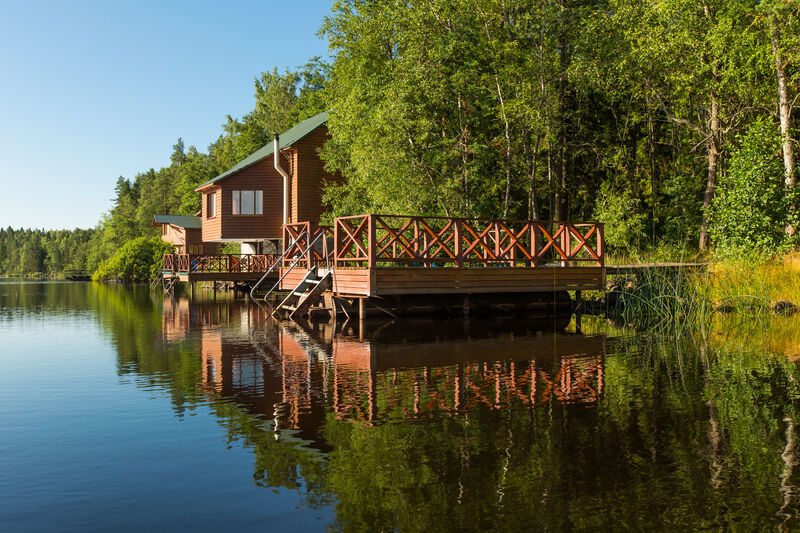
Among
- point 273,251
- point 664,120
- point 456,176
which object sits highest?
point 664,120

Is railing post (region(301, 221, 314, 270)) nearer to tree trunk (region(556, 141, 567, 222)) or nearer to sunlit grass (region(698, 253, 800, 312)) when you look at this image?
sunlit grass (region(698, 253, 800, 312))

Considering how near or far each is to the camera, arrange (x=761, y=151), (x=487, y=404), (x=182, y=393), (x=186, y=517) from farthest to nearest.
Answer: (x=761, y=151) < (x=182, y=393) < (x=487, y=404) < (x=186, y=517)

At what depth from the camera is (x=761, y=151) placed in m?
17.7

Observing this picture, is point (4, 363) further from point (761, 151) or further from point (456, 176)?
point (761, 151)

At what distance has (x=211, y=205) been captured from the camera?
35.4 meters

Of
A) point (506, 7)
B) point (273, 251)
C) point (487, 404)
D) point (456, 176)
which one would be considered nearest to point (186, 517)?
point (487, 404)

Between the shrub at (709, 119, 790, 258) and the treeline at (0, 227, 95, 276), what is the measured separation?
98.7m

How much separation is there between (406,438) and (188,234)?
4657 cm

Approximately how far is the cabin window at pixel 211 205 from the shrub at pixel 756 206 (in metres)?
25.1

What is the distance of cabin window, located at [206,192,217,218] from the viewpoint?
34.4 metres

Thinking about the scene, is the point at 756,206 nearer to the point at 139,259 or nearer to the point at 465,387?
the point at 465,387

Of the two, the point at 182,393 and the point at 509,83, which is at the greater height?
the point at 509,83

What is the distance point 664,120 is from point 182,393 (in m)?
25.9

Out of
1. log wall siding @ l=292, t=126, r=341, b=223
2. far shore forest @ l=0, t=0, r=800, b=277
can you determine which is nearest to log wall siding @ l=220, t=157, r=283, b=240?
log wall siding @ l=292, t=126, r=341, b=223
